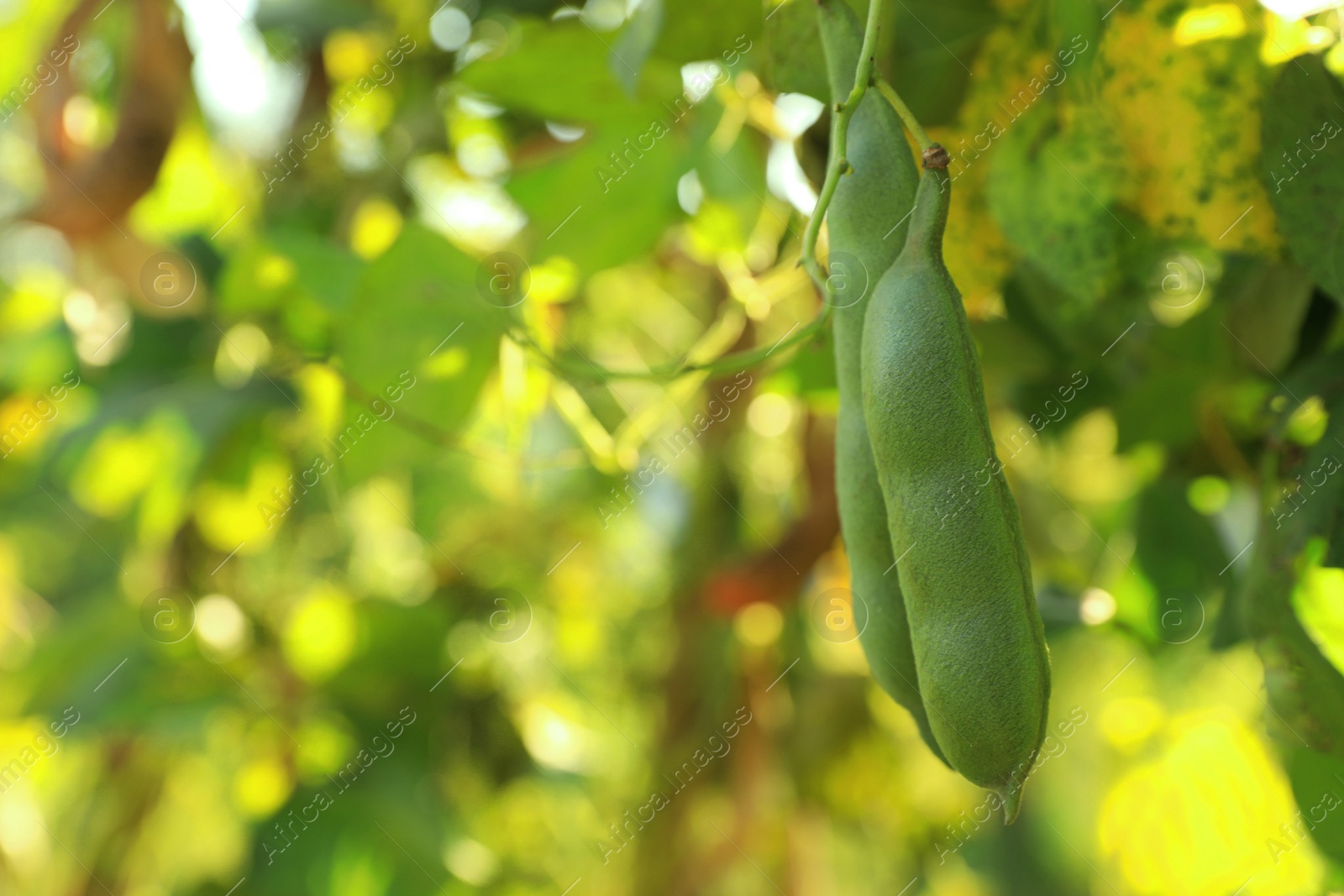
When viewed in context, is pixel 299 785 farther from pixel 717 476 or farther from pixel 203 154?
pixel 203 154

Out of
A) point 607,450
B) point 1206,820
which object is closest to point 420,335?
point 607,450

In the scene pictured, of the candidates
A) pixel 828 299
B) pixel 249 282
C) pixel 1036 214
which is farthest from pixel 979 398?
pixel 249 282

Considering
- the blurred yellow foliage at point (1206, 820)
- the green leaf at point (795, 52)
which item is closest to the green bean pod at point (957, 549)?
the green leaf at point (795, 52)

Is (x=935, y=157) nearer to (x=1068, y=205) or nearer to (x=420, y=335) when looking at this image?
(x=1068, y=205)

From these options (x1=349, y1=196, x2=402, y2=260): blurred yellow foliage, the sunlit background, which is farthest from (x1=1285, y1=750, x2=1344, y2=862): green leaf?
(x1=349, y1=196, x2=402, y2=260): blurred yellow foliage

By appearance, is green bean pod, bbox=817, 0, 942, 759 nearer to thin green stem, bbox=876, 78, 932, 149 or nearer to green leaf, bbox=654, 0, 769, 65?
thin green stem, bbox=876, 78, 932, 149

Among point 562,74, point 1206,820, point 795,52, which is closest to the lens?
point 795,52

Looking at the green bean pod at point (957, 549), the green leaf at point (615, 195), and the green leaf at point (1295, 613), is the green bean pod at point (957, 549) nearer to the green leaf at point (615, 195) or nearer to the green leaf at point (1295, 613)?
the green leaf at point (1295, 613)
